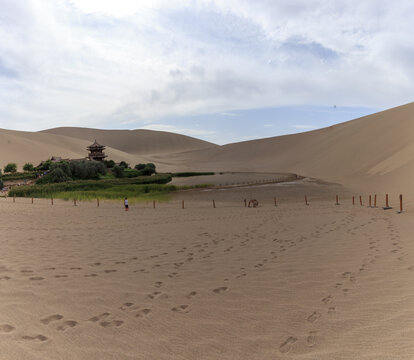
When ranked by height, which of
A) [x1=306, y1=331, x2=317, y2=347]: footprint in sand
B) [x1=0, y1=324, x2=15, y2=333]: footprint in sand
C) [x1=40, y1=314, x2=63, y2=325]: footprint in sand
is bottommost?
[x1=306, y1=331, x2=317, y2=347]: footprint in sand

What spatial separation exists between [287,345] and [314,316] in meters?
0.92

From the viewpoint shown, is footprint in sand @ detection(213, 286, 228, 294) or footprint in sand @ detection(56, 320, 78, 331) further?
footprint in sand @ detection(213, 286, 228, 294)

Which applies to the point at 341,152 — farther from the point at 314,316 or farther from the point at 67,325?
the point at 67,325

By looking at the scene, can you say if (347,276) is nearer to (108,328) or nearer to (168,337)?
(168,337)

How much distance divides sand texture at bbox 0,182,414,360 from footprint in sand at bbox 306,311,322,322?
31 mm

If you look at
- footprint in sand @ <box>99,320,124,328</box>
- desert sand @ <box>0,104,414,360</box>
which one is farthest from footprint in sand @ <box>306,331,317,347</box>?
footprint in sand @ <box>99,320,124,328</box>

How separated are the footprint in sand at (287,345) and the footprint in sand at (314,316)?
23.2 inches

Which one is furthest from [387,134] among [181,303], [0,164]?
[0,164]

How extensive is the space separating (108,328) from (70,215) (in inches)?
548

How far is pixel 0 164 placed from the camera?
8162 cm

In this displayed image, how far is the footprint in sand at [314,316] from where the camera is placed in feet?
14.0

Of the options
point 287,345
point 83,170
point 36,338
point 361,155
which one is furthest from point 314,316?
point 361,155

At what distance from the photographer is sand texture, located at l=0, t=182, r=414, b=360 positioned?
3605 millimetres

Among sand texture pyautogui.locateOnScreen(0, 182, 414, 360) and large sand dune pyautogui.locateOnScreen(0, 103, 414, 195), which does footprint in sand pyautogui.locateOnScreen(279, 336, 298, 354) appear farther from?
large sand dune pyautogui.locateOnScreen(0, 103, 414, 195)
